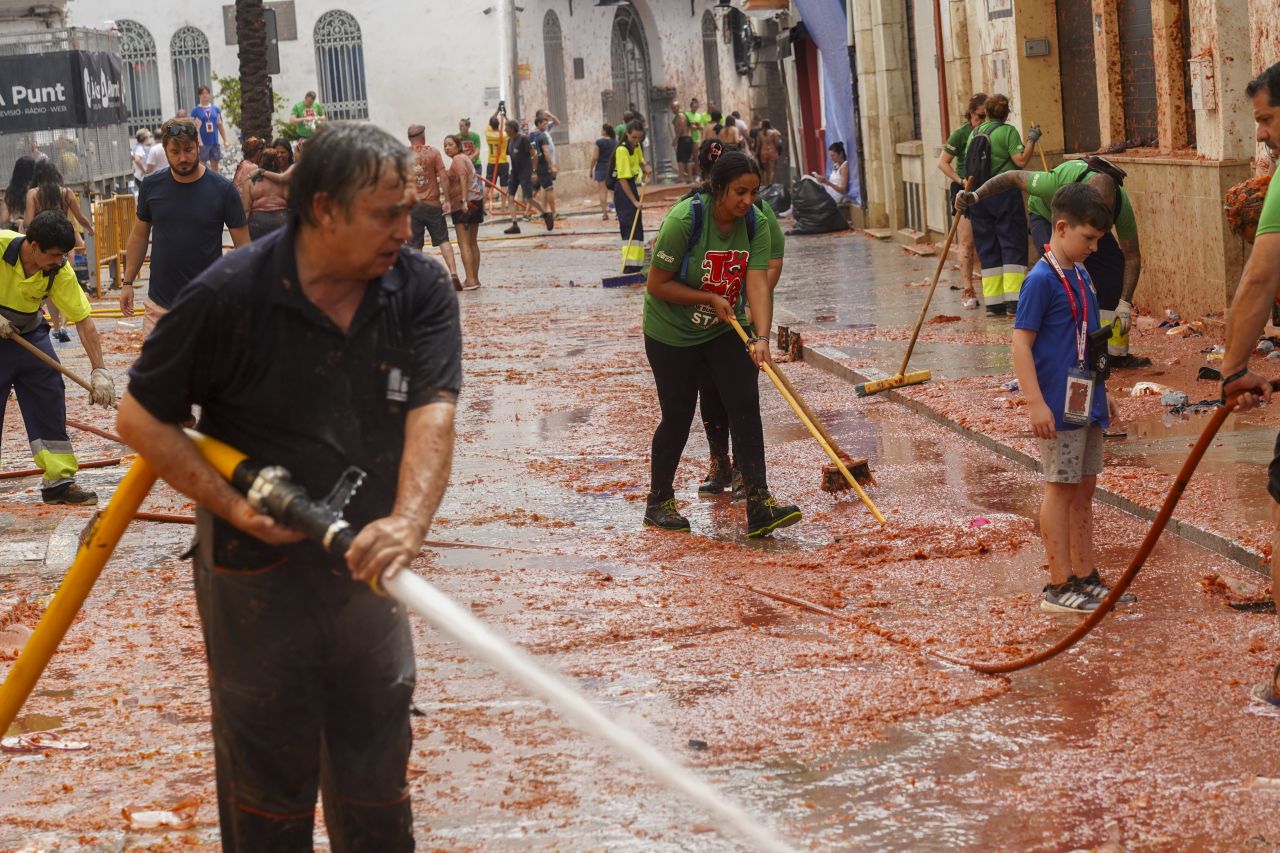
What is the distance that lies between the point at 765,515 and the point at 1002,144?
27.2ft

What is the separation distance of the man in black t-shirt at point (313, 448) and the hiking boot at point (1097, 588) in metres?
3.55

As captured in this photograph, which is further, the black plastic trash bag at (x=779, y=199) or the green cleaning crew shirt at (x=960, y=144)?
the black plastic trash bag at (x=779, y=199)

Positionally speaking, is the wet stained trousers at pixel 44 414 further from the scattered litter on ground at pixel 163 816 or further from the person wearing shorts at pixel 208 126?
the person wearing shorts at pixel 208 126

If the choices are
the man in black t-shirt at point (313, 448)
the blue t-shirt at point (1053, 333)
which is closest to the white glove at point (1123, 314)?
the blue t-shirt at point (1053, 333)

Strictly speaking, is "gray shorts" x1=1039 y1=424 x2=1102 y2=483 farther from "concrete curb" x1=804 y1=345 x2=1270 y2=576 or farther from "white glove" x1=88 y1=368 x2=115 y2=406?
"white glove" x1=88 y1=368 x2=115 y2=406

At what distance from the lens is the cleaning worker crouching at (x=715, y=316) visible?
327 inches


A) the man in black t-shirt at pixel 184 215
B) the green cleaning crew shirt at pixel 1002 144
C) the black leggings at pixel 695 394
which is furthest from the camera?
the green cleaning crew shirt at pixel 1002 144

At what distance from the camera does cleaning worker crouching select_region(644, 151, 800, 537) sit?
8.30m

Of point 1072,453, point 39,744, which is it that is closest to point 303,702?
point 39,744

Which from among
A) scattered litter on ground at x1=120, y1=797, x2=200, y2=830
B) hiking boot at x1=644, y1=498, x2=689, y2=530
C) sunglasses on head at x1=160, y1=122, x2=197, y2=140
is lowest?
scattered litter on ground at x1=120, y1=797, x2=200, y2=830

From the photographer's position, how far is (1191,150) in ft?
45.6

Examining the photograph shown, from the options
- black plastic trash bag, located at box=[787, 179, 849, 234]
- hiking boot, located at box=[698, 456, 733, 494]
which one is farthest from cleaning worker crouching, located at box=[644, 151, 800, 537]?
black plastic trash bag, located at box=[787, 179, 849, 234]

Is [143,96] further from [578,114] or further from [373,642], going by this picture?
[373,642]

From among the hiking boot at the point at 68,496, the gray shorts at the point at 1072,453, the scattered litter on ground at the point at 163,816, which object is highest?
the gray shorts at the point at 1072,453
